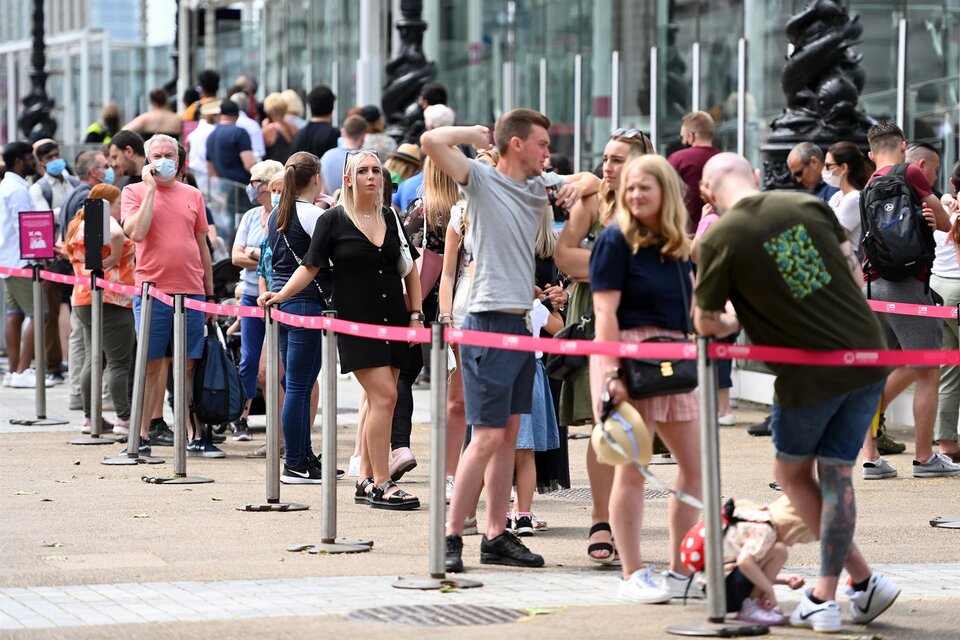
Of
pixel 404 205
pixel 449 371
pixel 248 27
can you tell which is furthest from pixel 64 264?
pixel 248 27

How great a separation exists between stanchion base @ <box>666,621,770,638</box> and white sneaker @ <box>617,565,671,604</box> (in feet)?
1.49

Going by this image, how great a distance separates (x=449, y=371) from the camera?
9.77m

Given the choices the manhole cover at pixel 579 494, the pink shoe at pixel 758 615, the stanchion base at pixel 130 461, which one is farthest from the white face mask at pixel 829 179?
the pink shoe at pixel 758 615

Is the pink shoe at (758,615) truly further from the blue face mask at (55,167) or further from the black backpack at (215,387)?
the blue face mask at (55,167)

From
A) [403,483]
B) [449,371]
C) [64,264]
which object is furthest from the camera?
[64,264]

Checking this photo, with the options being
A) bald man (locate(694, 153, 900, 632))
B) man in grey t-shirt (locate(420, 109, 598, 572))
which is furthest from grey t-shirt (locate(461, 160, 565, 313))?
bald man (locate(694, 153, 900, 632))

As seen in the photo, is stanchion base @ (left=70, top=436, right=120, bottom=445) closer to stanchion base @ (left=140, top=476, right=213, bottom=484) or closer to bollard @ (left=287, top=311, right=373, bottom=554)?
stanchion base @ (left=140, top=476, right=213, bottom=484)

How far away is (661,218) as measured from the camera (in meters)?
7.27

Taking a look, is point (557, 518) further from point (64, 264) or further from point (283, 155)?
point (283, 155)

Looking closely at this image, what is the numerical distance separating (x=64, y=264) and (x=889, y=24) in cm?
806

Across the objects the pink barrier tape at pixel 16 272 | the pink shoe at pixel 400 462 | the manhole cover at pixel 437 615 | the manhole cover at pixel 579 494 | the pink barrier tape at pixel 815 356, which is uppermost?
the pink barrier tape at pixel 16 272

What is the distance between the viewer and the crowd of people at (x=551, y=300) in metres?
6.90

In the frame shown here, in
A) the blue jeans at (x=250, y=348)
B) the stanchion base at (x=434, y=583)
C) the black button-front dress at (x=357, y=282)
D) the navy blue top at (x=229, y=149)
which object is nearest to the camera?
the stanchion base at (x=434, y=583)

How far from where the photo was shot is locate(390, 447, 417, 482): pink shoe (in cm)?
1071
